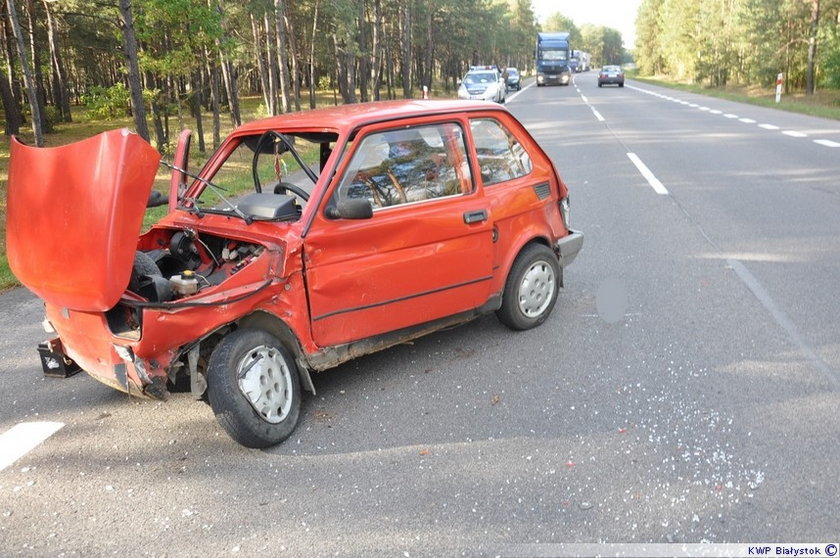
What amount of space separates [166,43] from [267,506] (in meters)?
17.1

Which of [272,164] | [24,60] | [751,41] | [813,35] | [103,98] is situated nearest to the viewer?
[272,164]

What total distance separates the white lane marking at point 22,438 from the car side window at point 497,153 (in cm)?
314

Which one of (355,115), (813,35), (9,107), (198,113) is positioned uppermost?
(813,35)

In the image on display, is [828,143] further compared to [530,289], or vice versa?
[828,143]

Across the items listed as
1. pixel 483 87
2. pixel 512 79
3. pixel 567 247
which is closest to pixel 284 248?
pixel 567 247

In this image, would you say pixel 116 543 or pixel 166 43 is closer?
pixel 116 543

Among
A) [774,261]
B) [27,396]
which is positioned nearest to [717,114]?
[774,261]

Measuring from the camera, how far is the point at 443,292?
4430 millimetres

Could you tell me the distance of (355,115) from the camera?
429cm

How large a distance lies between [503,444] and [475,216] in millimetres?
1619

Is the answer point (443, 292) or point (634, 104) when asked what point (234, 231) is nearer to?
point (443, 292)

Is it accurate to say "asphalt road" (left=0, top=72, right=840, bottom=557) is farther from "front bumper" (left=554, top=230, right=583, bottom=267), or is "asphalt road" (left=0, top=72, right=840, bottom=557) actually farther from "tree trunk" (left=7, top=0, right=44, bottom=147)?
"tree trunk" (left=7, top=0, right=44, bottom=147)

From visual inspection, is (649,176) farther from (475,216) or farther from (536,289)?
(475,216)

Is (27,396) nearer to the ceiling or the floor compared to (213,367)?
nearer to the floor
